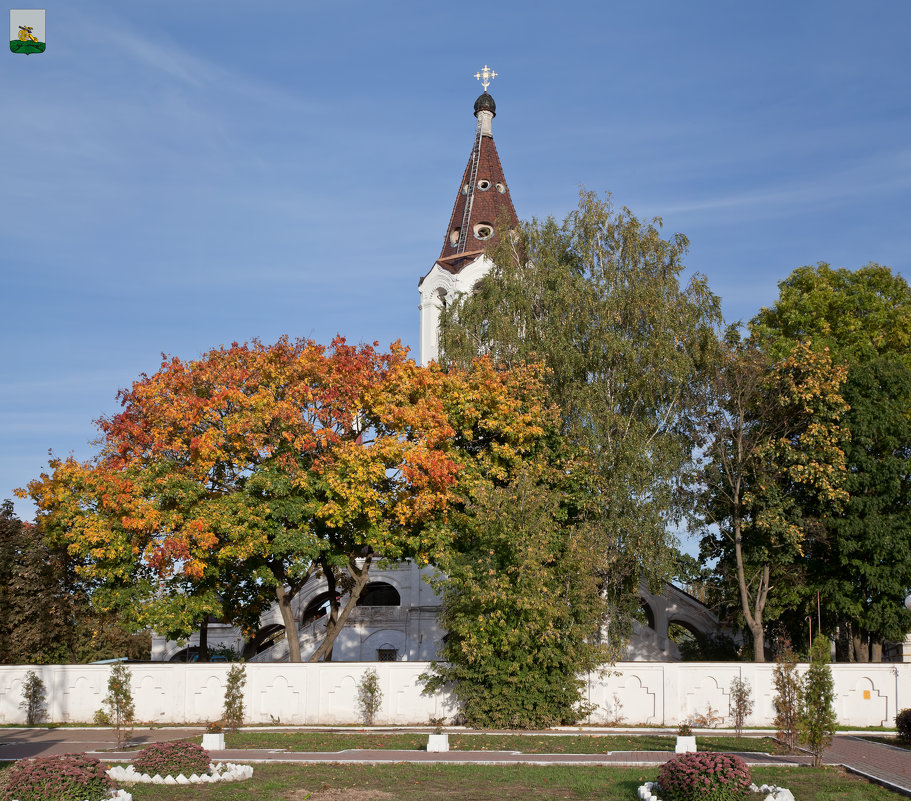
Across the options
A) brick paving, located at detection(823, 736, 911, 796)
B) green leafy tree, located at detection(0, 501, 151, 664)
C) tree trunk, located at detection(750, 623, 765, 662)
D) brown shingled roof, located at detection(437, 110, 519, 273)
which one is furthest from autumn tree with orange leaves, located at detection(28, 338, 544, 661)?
brown shingled roof, located at detection(437, 110, 519, 273)

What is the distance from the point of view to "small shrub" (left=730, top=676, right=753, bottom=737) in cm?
2176

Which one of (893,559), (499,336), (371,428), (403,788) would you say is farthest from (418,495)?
(893,559)

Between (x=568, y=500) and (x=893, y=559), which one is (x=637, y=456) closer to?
(x=568, y=500)

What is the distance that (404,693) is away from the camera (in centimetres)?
2528

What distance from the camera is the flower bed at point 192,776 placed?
14297mm

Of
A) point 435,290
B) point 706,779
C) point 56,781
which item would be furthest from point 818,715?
point 435,290

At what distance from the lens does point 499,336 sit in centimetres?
3100

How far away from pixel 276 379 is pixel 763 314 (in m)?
21.9

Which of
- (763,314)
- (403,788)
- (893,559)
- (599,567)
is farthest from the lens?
(763,314)

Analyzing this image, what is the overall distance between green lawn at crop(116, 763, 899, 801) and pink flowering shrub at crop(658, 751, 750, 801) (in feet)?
2.55

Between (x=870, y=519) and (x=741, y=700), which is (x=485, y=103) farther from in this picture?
(x=741, y=700)

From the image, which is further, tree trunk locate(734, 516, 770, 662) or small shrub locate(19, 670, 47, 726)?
tree trunk locate(734, 516, 770, 662)

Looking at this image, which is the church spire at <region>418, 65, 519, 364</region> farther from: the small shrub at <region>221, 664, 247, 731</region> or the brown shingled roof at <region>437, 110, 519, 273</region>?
the small shrub at <region>221, 664, 247, 731</region>

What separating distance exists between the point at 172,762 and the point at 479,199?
1450 inches
